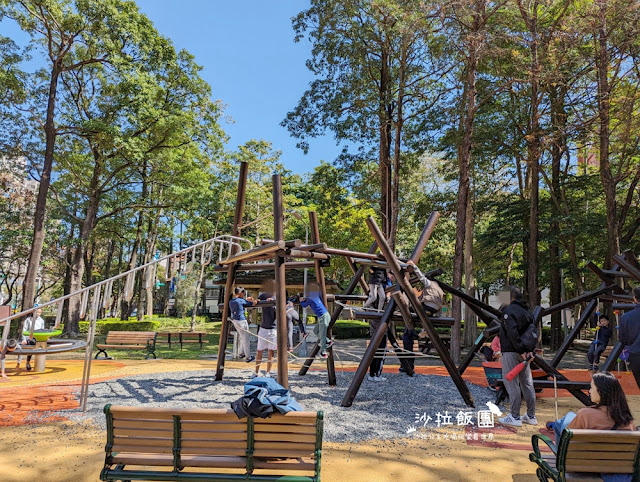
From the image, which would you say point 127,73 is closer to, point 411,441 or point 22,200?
point 22,200

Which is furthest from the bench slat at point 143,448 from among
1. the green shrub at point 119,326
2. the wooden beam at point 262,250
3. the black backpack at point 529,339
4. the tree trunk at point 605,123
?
the green shrub at point 119,326

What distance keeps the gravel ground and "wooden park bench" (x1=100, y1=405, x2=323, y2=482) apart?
2.41m

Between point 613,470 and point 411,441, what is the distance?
285cm

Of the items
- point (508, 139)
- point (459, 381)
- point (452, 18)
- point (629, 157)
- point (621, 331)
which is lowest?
point (459, 381)

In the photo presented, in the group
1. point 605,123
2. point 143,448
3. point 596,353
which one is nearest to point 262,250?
point 143,448

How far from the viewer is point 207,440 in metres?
4.12

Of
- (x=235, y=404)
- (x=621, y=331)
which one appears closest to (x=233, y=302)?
(x=235, y=404)

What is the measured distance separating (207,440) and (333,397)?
16.7 ft

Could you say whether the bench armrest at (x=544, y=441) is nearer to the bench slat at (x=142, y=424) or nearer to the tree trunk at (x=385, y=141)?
the bench slat at (x=142, y=424)

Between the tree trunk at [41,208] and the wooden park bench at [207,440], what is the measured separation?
56.5ft

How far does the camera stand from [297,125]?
825 inches

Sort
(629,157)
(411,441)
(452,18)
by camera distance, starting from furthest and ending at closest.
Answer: (629,157), (452,18), (411,441)

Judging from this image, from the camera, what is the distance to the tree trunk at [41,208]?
19344 millimetres

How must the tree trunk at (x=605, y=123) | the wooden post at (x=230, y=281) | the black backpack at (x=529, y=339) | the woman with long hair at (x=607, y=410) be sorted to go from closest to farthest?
the woman with long hair at (x=607, y=410), the black backpack at (x=529, y=339), the wooden post at (x=230, y=281), the tree trunk at (x=605, y=123)
